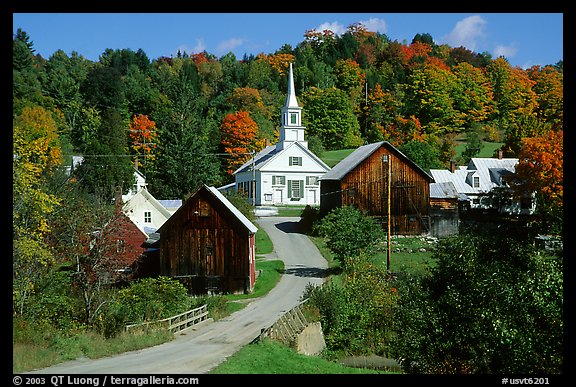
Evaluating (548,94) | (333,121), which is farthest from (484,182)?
(548,94)

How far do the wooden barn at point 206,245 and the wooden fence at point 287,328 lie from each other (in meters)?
10.7

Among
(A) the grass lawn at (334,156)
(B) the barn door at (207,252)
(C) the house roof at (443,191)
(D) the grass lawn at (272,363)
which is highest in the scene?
(A) the grass lawn at (334,156)

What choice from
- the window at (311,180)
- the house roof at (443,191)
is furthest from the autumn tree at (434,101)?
the house roof at (443,191)

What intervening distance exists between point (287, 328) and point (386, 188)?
29.6m

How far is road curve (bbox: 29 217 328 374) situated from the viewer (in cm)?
1766

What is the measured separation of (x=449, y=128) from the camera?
3452 inches

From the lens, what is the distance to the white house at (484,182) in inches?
2443

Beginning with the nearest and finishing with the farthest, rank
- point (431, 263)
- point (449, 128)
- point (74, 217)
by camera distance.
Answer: point (74, 217) → point (431, 263) → point (449, 128)

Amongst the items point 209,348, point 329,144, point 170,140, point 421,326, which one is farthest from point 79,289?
point 329,144

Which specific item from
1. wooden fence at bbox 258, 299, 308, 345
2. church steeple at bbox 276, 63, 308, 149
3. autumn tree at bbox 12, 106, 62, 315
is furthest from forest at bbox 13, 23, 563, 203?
wooden fence at bbox 258, 299, 308, 345

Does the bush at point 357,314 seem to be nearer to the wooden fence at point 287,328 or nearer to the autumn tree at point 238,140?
the wooden fence at point 287,328

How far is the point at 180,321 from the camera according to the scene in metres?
26.6
